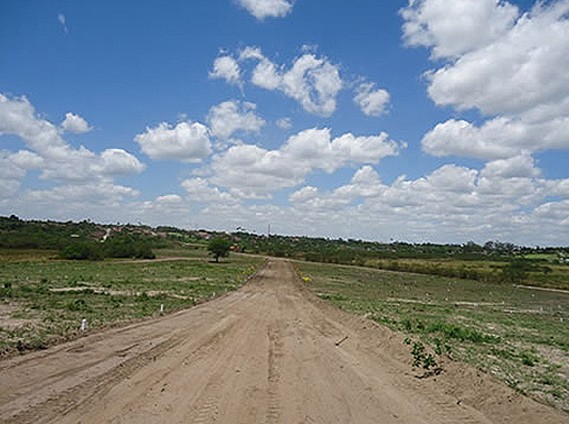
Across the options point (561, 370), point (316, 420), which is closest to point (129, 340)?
point (316, 420)

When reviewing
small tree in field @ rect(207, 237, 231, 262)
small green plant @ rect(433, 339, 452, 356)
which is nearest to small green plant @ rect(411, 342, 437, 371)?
small green plant @ rect(433, 339, 452, 356)

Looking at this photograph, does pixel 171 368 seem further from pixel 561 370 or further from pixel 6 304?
pixel 6 304

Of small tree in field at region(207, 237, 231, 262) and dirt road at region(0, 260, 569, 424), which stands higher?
small tree in field at region(207, 237, 231, 262)

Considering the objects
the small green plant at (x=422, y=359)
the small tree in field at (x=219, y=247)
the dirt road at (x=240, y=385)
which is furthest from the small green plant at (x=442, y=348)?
the small tree in field at (x=219, y=247)

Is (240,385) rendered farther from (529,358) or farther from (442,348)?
(529,358)

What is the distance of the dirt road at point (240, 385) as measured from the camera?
9367 millimetres

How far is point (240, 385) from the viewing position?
37.5 ft

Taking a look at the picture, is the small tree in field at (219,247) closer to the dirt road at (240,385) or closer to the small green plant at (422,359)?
the dirt road at (240,385)

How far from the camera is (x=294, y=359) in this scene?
14.7 m

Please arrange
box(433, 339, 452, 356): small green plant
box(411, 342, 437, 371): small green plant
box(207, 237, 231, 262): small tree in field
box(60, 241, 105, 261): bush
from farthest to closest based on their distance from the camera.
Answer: box(207, 237, 231, 262): small tree in field → box(60, 241, 105, 261): bush → box(433, 339, 452, 356): small green plant → box(411, 342, 437, 371): small green plant

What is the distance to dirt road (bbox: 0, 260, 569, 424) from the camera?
30.7 feet

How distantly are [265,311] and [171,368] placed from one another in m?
15.4

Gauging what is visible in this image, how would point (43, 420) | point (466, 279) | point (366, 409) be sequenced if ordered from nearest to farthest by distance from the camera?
point (43, 420), point (366, 409), point (466, 279)

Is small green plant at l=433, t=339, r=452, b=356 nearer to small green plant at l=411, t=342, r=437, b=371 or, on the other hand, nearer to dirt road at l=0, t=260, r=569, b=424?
small green plant at l=411, t=342, r=437, b=371
